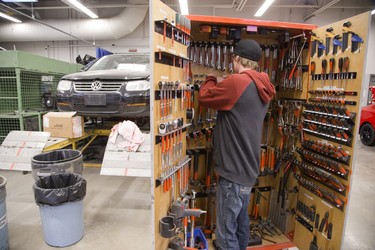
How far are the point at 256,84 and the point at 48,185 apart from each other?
7.14 ft

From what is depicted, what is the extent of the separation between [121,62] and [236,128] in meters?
3.46

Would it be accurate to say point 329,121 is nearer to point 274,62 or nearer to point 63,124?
point 274,62

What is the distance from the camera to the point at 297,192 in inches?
101

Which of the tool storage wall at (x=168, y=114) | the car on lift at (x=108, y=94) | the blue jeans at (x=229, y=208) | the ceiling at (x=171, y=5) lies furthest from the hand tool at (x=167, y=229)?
the ceiling at (x=171, y=5)

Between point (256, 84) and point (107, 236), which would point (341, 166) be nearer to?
point (256, 84)

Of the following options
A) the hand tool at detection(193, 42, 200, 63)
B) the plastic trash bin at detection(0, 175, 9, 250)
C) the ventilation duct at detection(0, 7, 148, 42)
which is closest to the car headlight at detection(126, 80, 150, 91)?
the hand tool at detection(193, 42, 200, 63)

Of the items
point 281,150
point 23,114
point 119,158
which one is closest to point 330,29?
point 281,150

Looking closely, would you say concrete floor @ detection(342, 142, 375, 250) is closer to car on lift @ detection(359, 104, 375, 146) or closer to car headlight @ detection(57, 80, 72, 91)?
car on lift @ detection(359, 104, 375, 146)

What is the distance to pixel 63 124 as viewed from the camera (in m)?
3.86

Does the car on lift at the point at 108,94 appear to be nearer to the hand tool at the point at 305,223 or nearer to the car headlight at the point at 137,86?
the car headlight at the point at 137,86

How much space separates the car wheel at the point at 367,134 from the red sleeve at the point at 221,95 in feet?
22.5

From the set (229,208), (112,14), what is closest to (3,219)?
(229,208)

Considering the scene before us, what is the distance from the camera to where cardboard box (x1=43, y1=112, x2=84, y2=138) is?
12.6 ft

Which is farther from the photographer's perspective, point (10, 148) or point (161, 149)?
point (10, 148)
